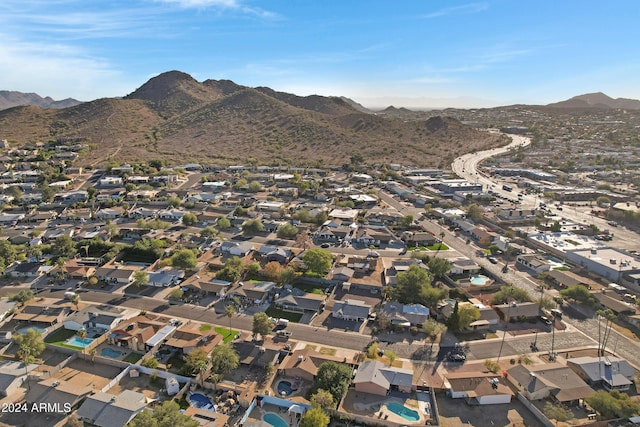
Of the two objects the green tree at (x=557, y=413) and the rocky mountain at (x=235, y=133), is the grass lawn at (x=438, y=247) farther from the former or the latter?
the rocky mountain at (x=235, y=133)

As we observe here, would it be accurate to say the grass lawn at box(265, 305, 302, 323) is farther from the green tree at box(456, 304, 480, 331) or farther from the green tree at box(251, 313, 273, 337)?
the green tree at box(456, 304, 480, 331)

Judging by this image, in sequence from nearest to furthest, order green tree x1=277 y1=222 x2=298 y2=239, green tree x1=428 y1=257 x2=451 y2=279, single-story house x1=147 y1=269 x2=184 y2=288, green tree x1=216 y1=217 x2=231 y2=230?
1. single-story house x1=147 y1=269 x2=184 y2=288
2. green tree x1=428 y1=257 x2=451 y2=279
3. green tree x1=277 y1=222 x2=298 y2=239
4. green tree x1=216 y1=217 x2=231 y2=230

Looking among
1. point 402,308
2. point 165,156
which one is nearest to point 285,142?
point 165,156

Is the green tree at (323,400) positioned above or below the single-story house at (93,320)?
below

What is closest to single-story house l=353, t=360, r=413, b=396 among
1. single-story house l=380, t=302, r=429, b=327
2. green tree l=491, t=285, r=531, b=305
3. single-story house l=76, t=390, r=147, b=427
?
single-story house l=380, t=302, r=429, b=327

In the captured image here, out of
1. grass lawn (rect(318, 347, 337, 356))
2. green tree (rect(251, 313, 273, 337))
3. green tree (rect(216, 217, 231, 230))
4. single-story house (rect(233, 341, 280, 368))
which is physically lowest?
grass lawn (rect(318, 347, 337, 356))

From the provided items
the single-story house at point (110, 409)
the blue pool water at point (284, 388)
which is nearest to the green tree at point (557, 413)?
the blue pool water at point (284, 388)

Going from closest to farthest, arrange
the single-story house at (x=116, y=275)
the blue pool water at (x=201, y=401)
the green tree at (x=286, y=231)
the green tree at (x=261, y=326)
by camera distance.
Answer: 1. the blue pool water at (x=201, y=401)
2. the green tree at (x=261, y=326)
3. the single-story house at (x=116, y=275)
4. the green tree at (x=286, y=231)

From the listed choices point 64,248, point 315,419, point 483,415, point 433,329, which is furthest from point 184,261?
point 483,415
